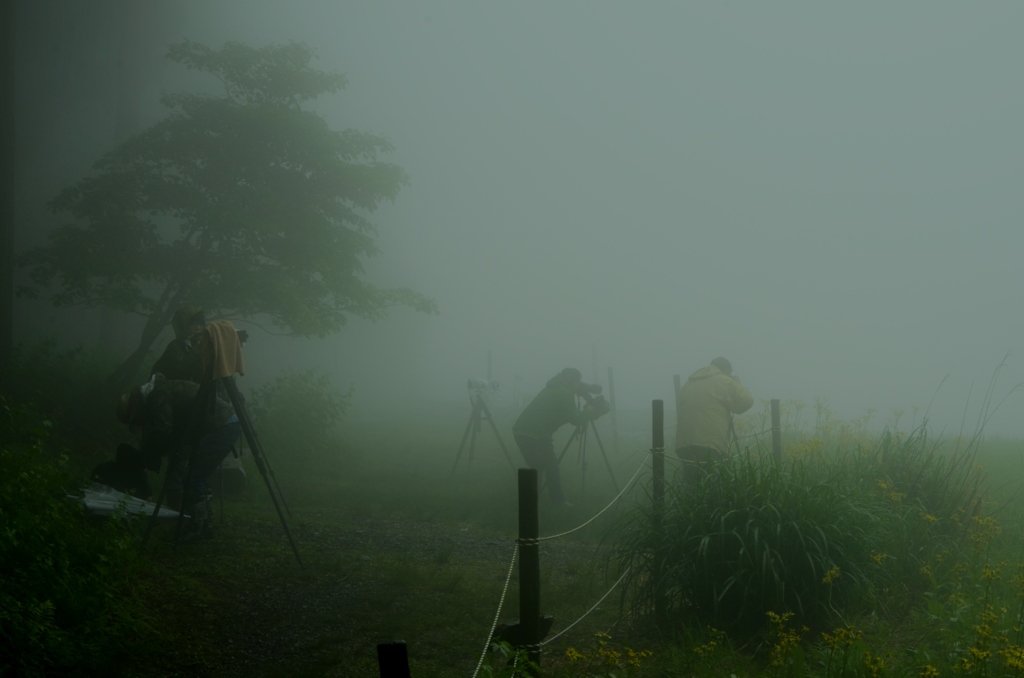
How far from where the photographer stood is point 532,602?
13.8ft

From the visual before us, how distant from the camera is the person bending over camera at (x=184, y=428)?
23.8 feet

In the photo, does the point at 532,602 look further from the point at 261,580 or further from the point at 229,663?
the point at 261,580

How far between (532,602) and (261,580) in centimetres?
329

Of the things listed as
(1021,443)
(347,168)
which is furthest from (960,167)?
(347,168)

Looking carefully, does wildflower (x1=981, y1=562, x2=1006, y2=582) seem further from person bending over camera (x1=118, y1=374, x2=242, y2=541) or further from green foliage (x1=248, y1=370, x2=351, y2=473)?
green foliage (x1=248, y1=370, x2=351, y2=473)

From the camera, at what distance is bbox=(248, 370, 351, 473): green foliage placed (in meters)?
13.1

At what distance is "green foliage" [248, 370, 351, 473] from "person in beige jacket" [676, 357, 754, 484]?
22.1 ft

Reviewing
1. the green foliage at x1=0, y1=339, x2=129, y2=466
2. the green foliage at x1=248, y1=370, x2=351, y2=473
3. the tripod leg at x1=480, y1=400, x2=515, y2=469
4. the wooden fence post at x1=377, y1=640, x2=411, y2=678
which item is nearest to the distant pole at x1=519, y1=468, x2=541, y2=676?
the wooden fence post at x1=377, y1=640, x2=411, y2=678

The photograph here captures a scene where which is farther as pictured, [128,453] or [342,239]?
[342,239]

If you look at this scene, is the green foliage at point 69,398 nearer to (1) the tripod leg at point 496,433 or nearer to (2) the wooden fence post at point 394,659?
(1) the tripod leg at point 496,433

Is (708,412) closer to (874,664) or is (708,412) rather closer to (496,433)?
(496,433)

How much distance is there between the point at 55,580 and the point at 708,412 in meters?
6.42

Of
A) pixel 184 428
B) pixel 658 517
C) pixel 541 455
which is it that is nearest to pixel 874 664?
pixel 658 517

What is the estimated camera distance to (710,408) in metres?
8.88
